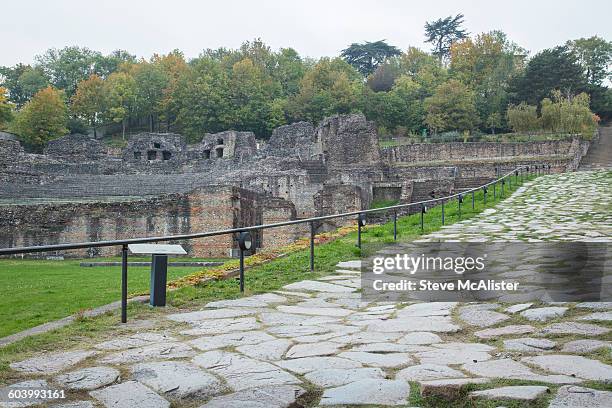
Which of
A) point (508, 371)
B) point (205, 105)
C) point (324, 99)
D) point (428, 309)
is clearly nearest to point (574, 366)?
point (508, 371)

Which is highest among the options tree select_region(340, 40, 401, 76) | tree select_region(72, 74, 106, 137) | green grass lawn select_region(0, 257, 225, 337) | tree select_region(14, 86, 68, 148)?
tree select_region(340, 40, 401, 76)

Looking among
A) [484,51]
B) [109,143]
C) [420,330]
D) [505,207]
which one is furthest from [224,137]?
[420,330]

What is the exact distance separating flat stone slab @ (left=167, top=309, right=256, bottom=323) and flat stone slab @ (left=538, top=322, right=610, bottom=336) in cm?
272

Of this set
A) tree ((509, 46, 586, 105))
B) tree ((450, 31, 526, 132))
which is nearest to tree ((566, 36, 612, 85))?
tree ((450, 31, 526, 132))

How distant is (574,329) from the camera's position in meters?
4.66

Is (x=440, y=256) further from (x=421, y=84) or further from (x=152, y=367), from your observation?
(x=421, y=84)

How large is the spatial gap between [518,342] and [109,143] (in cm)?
6743

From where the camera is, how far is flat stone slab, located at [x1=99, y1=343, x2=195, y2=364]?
424cm

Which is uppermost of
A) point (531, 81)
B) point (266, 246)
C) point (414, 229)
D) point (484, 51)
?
point (484, 51)

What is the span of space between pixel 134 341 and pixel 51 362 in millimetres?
739

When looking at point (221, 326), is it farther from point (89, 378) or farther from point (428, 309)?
point (428, 309)

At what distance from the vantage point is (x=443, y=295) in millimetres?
6559

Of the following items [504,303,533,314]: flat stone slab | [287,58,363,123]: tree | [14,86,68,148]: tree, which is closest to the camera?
[504,303,533,314]: flat stone slab

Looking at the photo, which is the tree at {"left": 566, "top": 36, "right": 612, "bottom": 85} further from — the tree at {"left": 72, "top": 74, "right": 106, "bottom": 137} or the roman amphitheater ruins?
the tree at {"left": 72, "top": 74, "right": 106, "bottom": 137}
